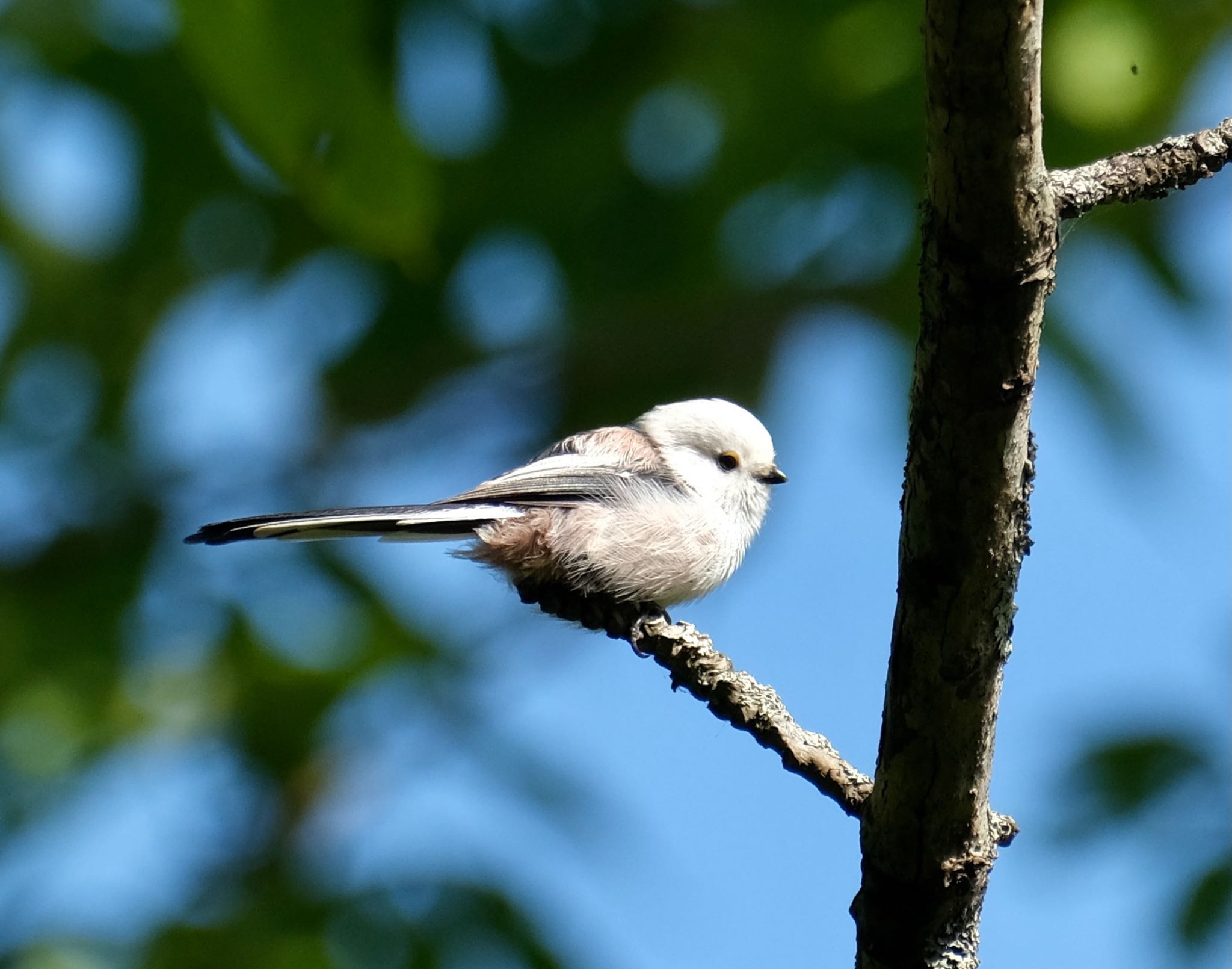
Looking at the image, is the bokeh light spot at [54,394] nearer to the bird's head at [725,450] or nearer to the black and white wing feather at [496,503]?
the black and white wing feather at [496,503]

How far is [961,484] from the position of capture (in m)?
1.55

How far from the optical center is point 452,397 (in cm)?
448

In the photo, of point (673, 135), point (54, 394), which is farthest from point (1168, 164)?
point (54, 394)

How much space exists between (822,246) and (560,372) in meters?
1.18

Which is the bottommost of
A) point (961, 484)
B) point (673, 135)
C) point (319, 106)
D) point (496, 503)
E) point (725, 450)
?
point (961, 484)

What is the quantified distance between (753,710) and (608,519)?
1.37 meters

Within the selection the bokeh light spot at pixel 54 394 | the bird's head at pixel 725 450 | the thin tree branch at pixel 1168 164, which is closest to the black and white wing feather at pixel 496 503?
the bird's head at pixel 725 450

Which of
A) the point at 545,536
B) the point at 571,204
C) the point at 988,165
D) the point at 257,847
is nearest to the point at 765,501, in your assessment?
the point at 545,536

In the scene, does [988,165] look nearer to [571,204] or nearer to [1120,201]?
[1120,201]

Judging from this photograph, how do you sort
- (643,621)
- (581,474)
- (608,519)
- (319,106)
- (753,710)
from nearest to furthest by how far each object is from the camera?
(319,106) < (753,710) < (643,621) < (608,519) < (581,474)

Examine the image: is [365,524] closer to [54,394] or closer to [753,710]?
[753,710]

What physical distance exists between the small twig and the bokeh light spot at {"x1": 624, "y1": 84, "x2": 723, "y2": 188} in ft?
4.57

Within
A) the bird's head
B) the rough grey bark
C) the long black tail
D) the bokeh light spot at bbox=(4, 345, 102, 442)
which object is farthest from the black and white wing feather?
the rough grey bark

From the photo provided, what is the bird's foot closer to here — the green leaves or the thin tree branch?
the green leaves
